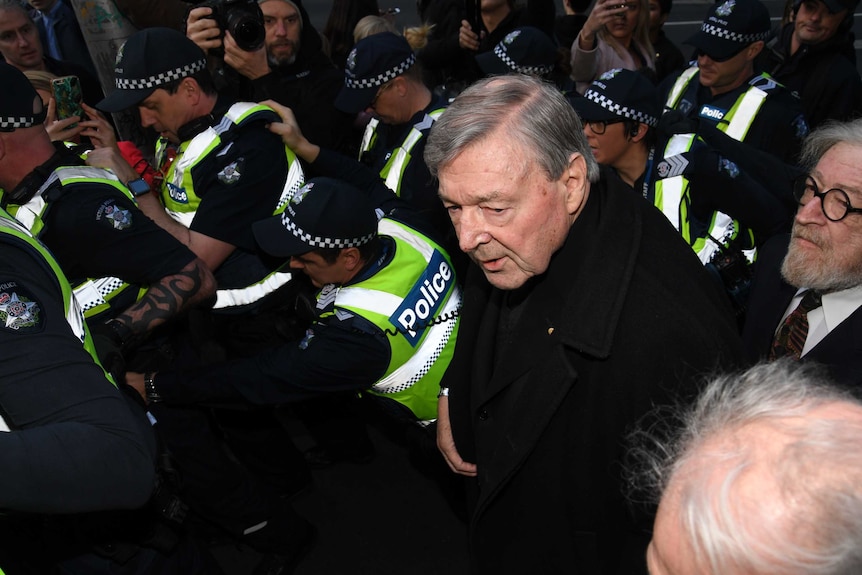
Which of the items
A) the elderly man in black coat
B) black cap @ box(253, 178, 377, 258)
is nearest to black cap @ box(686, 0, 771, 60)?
black cap @ box(253, 178, 377, 258)

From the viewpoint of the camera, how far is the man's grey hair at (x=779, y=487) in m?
0.87

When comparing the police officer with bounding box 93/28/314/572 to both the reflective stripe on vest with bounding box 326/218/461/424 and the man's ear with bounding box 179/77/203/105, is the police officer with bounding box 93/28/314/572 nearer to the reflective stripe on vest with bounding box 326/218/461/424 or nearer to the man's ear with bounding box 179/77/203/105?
the man's ear with bounding box 179/77/203/105

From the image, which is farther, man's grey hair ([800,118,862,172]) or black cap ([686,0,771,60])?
black cap ([686,0,771,60])

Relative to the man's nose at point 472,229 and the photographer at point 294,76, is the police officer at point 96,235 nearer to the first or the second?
the man's nose at point 472,229

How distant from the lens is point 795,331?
239 centimetres

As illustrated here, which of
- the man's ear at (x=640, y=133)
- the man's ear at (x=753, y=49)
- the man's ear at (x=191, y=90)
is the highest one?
the man's ear at (x=753, y=49)

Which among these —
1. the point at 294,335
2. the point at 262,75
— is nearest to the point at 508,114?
the point at 294,335

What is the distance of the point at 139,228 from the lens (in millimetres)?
2736

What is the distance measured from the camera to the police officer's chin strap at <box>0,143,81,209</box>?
2.61 meters

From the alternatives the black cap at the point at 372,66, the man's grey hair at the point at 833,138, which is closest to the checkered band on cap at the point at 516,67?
the black cap at the point at 372,66

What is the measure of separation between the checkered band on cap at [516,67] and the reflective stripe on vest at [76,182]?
2611mm

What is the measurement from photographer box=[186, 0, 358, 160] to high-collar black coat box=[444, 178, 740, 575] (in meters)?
2.85

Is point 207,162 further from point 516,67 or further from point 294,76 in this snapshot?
point 516,67

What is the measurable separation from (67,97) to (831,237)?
3296 mm
